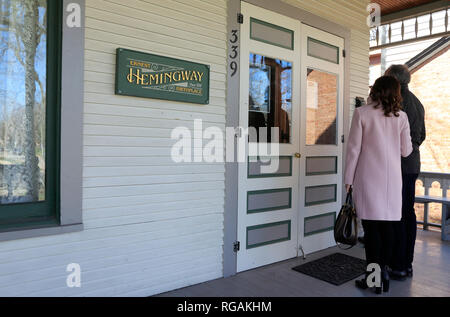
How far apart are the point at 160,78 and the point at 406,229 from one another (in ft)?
8.66

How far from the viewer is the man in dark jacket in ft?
10.9

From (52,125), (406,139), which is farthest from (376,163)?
(52,125)

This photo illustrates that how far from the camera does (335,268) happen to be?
12.1 ft

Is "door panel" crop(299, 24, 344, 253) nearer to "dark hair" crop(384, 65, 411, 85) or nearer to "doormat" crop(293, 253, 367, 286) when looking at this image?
"doormat" crop(293, 253, 367, 286)

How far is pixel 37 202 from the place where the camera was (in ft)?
8.13

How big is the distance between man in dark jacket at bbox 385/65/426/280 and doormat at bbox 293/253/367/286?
1.25 ft

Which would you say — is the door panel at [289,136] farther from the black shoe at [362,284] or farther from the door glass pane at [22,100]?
the door glass pane at [22,100]

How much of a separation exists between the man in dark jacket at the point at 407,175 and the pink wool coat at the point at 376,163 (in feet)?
1.20

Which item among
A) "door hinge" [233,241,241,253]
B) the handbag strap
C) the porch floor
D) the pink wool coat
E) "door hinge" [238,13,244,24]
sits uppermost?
"door hinge" [238,13,244,24]

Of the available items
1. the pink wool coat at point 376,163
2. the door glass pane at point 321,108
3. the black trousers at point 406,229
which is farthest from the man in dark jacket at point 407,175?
the door glass pane at point 321,108

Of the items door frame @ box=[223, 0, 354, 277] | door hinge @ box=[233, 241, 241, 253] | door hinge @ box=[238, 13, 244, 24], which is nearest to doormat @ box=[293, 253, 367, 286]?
door hinge @ box=[233, 241, 241, 253]

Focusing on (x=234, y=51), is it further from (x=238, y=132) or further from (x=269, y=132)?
(x=269, y=132)

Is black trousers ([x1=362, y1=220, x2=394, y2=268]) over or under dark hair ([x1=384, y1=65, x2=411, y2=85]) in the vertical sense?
under

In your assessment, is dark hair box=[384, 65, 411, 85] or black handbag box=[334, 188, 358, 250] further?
dark hair box=[384, 65, 411, 85]
